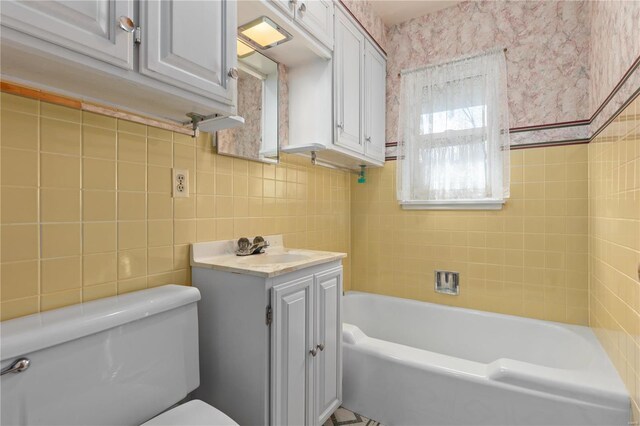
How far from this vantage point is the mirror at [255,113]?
1598mm

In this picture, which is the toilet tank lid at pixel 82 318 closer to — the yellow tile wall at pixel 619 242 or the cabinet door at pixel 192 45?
the cabinet door at pixel 192 45

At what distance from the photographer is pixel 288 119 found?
199 cm

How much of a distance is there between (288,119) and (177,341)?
4.61 ft

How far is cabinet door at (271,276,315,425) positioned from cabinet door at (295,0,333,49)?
129 cm

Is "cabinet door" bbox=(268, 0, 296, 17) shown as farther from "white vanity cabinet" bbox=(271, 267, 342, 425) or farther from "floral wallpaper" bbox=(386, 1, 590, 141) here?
"floral wallpaper" bbox=(386, 1, 590, 141)

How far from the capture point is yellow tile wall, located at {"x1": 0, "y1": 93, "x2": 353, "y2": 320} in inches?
36.2

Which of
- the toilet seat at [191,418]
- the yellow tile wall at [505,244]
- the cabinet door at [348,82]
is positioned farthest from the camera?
the yellow tile wall at [505,244]

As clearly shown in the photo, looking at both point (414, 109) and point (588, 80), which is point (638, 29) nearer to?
point (588, 80)

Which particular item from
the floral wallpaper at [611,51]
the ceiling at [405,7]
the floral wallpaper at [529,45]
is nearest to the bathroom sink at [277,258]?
the floral wallpaper at [611,51]

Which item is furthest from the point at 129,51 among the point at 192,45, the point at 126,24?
the point at 192,45

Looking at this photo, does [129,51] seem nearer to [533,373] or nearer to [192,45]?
[192,45]

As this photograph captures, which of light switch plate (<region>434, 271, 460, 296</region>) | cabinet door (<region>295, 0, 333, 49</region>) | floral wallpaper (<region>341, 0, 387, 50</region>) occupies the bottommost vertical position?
light switch plate (<region>434, 271, 460, 296</region>)

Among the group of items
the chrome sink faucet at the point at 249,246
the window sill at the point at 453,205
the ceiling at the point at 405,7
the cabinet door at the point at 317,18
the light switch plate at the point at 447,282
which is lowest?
the light switch plate at the point at 447,282

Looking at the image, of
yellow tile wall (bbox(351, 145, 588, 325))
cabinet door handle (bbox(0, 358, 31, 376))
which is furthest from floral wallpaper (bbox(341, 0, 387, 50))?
cabinet door handle (bbox(0, 358, 31, 376))
